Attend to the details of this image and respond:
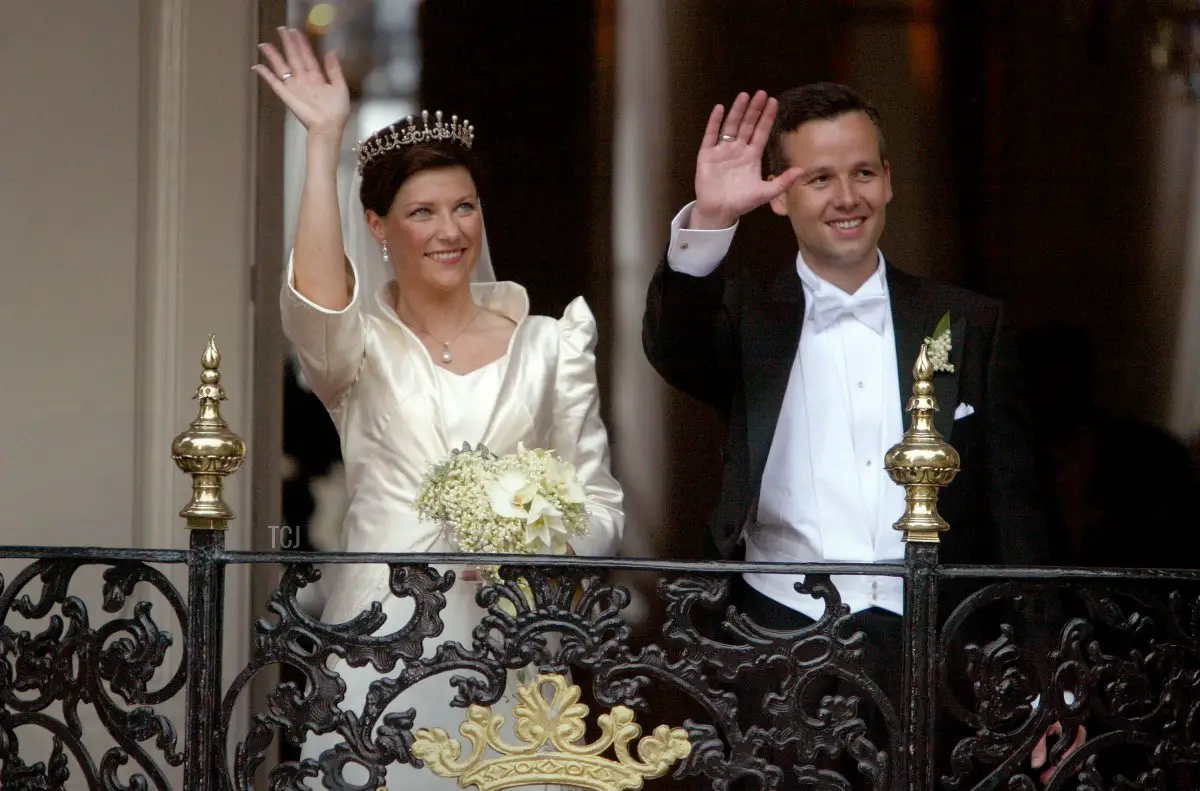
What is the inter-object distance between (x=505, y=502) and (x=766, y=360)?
0.98m

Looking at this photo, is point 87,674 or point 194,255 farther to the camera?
point 194,255

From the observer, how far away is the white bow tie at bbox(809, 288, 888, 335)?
427cm

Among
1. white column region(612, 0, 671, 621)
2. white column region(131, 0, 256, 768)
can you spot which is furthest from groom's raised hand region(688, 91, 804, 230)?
white column region(131, 0, 256, 768)

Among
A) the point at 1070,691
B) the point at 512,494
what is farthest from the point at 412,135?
the point at 1070,691

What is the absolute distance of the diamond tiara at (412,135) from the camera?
4390 mm

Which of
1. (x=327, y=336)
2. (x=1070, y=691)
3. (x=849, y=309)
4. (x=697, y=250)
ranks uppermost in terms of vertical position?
(x=697, y=250)

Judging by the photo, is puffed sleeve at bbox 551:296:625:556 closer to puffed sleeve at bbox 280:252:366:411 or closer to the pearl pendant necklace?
the pearl pendant necklace

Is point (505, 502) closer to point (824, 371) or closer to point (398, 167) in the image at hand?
point (824, 371)

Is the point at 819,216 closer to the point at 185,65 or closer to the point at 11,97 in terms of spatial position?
the point at 185,65

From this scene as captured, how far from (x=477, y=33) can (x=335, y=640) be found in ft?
7.19

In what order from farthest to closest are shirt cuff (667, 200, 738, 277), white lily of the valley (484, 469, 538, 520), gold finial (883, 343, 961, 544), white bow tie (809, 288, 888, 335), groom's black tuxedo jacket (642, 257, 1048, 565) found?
white bow tie (809, 288, 888, 335) → groom's black tuxedo jacket (642, 257, 1048, 565) → shirt cuff (667, 200, 738, 277) → white lily of the valley (484, 469, 538, 520) → gold finial (883, 343, 961, 544)

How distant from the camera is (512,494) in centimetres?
349

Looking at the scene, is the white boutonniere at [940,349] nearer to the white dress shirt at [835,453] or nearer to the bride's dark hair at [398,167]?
the white dress shirt at [835,453]

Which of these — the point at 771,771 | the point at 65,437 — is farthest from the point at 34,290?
the point at 771,771
